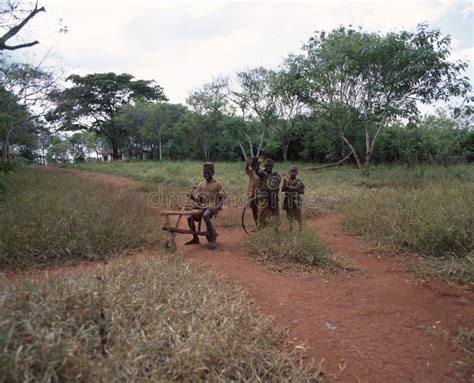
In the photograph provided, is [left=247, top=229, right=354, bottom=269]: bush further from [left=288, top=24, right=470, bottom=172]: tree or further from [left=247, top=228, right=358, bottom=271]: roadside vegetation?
[left=288, top=24, right=470, bottom=172]: tree

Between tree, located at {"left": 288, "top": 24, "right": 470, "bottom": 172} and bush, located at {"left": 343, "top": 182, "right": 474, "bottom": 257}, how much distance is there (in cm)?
545

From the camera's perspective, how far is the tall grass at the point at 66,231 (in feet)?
14.7

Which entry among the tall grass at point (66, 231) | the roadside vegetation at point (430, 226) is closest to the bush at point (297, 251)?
the roadside vegetation at point (430, 226)

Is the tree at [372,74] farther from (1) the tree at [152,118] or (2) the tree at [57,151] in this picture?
(2) the tree at [57,151]

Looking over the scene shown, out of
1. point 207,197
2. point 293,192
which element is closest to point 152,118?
point 207,197

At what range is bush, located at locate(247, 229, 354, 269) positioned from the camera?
14.9 feet

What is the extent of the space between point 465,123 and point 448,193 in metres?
22.5

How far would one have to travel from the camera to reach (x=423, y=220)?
17.7ft

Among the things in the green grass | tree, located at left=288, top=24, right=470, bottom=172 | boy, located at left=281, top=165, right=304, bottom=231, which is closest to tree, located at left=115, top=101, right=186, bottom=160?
tree, located at left=288, top=24, right=470, bottom=172

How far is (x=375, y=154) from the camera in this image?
20.3 meters

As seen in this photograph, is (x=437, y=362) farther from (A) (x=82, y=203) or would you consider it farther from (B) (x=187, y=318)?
(A) (x=82, y=203)

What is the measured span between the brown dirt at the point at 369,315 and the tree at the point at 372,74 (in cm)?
874

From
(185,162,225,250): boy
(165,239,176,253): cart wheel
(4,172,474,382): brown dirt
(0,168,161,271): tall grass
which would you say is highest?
(185,162,225,250): boy

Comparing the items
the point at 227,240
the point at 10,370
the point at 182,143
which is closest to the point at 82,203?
the point at 227,240
